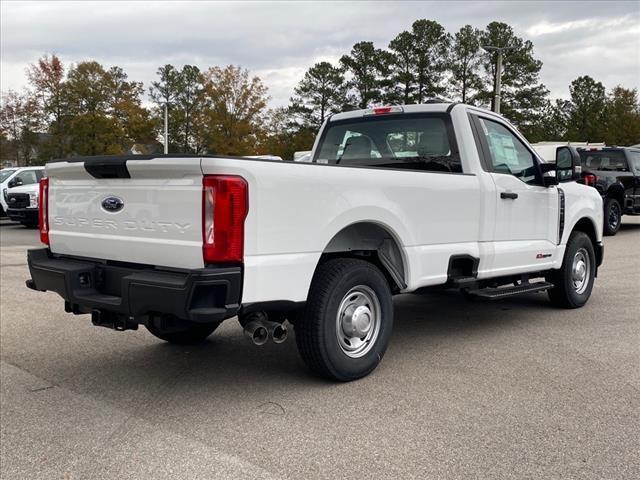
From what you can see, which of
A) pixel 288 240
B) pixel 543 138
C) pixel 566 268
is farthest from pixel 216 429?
pixel 543 138

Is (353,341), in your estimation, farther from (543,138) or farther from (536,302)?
(543,138)

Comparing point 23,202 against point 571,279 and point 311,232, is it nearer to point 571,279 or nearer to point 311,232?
point 571,279

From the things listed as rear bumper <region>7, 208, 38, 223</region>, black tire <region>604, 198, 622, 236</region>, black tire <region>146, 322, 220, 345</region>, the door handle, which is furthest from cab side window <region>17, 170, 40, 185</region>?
the door handle

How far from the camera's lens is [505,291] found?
5.71 metres

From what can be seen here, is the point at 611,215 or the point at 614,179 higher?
the point at 614,179

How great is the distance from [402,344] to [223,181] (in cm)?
260

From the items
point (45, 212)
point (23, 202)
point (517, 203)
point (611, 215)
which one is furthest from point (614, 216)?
point (23, 202)

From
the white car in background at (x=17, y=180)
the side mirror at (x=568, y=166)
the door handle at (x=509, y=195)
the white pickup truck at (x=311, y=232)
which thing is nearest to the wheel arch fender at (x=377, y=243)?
the white pickup truck at (x=311, y=232)

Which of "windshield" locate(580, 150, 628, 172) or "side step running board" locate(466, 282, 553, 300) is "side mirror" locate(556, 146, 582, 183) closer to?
"side step running board" locate(466, 282, 553, 300)

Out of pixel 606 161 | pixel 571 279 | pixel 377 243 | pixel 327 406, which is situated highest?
pixel 606 161

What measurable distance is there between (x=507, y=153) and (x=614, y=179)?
33.0ft

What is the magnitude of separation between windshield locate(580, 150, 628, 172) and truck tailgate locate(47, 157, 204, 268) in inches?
534

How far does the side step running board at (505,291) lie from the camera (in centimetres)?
547

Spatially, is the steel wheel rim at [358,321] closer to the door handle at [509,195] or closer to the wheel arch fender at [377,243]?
the wheel arch fender at [377,243]
